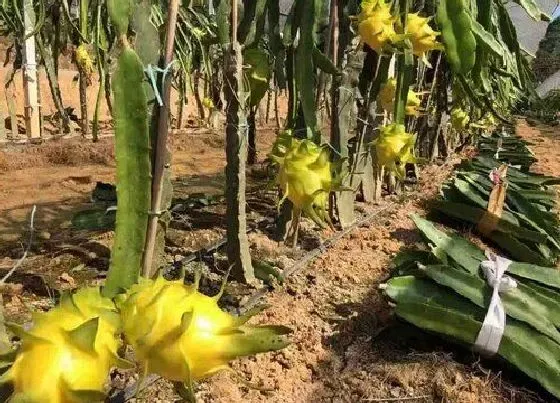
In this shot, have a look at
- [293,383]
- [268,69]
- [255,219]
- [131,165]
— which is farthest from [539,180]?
[131,165]

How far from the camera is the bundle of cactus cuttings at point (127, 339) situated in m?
0.45

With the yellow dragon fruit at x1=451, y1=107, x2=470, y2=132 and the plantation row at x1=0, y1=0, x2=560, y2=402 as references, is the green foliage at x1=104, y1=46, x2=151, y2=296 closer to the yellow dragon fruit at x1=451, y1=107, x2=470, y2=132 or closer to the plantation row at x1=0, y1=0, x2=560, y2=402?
the plantation row at x1=0, y1=0, x2=560, y2=402

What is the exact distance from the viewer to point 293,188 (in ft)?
3.22

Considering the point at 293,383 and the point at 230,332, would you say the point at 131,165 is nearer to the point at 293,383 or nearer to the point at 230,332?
the point at 230,332

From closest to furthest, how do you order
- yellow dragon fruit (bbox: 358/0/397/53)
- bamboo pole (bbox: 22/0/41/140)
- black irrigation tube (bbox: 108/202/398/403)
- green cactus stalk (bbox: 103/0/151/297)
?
green cactus stalk (bbox: 103/0/151/297) < black irrigation tube (bbox: 108/202/398/403) < yellow dragon fruit (bbox: 358/0/397/53) < bamboo pole (bbox: 22/0/41/140)

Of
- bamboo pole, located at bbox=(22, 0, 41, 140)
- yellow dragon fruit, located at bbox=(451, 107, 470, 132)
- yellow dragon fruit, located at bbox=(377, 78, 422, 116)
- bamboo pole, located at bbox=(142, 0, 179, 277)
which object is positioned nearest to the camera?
bamboo pole, located at bbox=(142, 0, 179, 277)

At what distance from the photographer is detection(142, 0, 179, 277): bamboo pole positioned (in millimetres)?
750

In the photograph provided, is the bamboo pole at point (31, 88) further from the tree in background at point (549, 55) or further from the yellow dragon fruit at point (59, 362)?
the tree in background at point (549, 55)

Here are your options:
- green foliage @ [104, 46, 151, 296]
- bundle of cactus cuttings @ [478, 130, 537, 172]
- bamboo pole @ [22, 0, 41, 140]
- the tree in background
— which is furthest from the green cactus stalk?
the tree in background

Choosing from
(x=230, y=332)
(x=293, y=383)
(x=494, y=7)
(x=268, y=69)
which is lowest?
(x=293, y=383)

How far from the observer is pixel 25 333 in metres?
0.45

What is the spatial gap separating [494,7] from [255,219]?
902mm

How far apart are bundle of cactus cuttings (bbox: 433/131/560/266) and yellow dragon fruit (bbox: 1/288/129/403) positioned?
1.65 meters

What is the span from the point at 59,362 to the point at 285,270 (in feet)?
3.47
